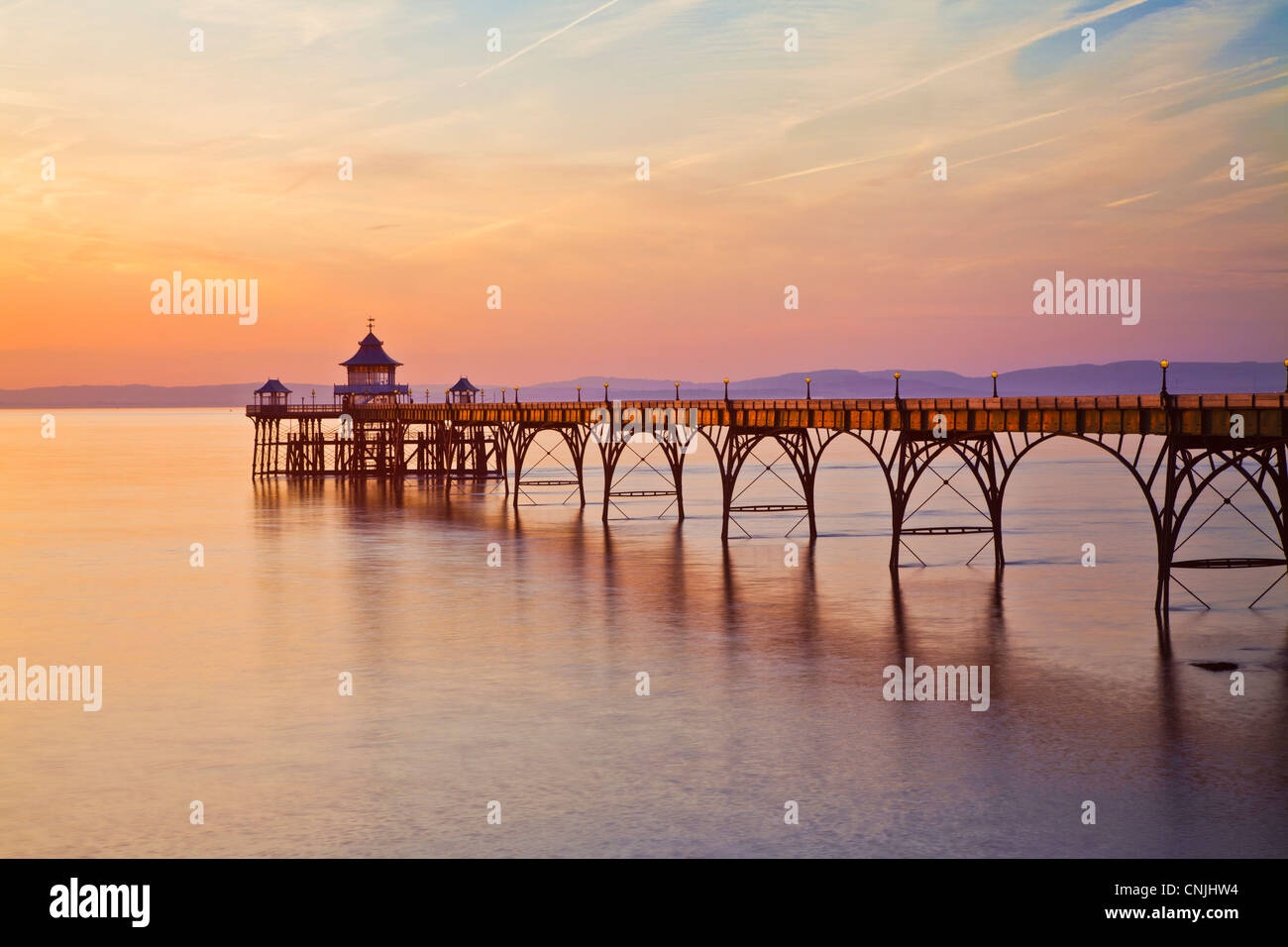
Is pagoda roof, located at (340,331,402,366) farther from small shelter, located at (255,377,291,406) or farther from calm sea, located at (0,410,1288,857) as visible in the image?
calm sea, located at (0,410,1288,857)

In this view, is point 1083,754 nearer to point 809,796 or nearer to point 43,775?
point 809,796

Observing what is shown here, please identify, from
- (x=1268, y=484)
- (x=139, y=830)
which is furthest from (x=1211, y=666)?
(x=1268, y=484)

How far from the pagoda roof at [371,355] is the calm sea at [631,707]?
50894 millimetres

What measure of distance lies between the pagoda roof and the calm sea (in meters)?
50.9

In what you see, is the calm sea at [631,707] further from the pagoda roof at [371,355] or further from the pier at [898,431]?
the pagoda roof at [371,355]

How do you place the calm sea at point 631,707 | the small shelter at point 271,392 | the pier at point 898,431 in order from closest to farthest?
the calm sea at point 631,707, the pier at point 898,431, the small shelter at point 271,392

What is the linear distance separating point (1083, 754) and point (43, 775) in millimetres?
17716

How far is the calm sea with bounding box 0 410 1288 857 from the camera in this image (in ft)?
57.2

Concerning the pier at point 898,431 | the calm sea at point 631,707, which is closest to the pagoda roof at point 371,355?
the pier at point 898,431

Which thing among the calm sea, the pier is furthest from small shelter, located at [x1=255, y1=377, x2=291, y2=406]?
the calm sea

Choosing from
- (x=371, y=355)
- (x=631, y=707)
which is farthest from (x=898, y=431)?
(x=371, y=355)

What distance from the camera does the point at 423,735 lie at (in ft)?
73.5

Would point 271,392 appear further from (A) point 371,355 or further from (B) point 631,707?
(B) point 631,707

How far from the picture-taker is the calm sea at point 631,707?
1744 cm
